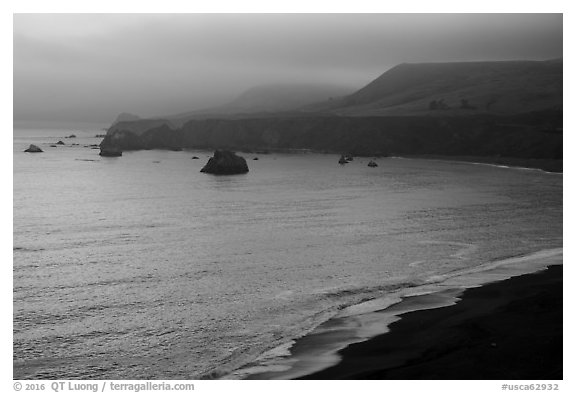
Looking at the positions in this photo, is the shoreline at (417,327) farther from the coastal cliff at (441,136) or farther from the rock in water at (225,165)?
the coastal cliff at (441,136)

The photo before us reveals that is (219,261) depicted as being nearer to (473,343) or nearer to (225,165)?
(473,343)

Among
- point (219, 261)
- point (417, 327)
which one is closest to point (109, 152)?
point (219, 261)

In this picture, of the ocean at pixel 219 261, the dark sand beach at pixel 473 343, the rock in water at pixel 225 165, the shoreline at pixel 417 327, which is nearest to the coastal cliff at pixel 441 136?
the rock in water at pixel 225 165

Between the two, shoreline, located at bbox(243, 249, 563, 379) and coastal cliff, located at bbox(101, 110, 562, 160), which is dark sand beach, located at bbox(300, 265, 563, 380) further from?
coastal cliff, located at bbox(101, 110, 562, 160)

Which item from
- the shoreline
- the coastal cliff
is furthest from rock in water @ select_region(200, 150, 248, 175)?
the coastal cliff

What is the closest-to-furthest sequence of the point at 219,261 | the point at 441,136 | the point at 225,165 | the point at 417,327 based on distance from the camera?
the point at 417,327, the point at 219,261, the point at 225,165, the point at 441,136
